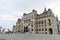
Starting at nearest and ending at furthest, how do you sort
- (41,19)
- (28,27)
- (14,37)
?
(14,37)
(41,19)
(28,27)

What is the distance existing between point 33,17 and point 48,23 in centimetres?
1127

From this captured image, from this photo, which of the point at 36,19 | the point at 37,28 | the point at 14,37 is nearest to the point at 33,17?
the point at 36,19

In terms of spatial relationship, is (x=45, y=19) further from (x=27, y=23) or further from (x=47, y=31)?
(x=27, y=23)

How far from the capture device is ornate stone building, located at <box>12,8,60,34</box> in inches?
2260

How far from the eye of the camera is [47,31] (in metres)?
57.2

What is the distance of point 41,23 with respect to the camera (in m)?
61.5

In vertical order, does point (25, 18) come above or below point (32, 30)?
above

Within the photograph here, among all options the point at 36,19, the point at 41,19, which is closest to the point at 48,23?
the point at 41,19

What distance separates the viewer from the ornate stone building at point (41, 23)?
57.4 meters

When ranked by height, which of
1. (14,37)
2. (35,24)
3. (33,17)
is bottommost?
(14,37)

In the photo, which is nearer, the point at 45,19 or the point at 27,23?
the point at 45,19

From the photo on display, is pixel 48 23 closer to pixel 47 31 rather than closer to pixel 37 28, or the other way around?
pixel 47 31

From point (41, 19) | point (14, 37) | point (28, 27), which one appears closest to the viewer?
point (14, 37)

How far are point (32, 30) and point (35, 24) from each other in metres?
3.97
